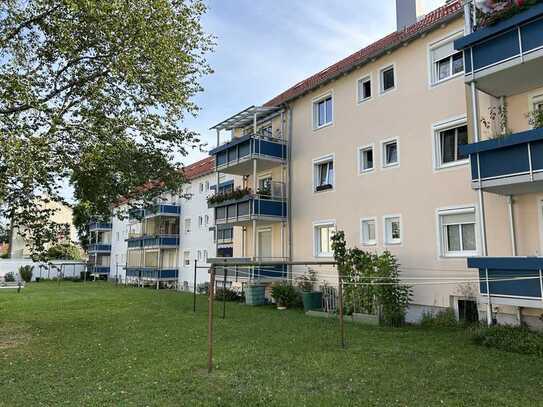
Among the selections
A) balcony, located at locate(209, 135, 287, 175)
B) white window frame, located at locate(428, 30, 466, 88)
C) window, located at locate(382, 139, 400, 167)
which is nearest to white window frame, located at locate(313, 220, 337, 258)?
window, located at locate(382, 139, 400, 167)

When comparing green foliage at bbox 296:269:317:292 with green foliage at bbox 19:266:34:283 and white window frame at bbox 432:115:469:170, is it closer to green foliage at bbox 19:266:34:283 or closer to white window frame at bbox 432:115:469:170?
white window frame at bbox 432:115:469:170

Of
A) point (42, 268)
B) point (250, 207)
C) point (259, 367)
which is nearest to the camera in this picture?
point (259, 367)

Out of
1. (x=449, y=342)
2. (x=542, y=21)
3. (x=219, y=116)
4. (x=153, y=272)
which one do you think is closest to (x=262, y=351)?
(x=449, y=342)

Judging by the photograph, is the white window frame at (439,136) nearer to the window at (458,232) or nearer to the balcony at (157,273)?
the window at (458,232)

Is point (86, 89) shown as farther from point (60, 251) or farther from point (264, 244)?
point (264, 244)

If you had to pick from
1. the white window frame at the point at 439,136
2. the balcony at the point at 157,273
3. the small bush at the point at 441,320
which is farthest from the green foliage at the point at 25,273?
the white window frame at the point at 439,136

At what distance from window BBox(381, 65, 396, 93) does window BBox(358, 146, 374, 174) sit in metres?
2.34

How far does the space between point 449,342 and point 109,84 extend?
12.1 meters

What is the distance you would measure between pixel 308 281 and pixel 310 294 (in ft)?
4.94

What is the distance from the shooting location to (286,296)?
18.8 m

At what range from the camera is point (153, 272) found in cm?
3628

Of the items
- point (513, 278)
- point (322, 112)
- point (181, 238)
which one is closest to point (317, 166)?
point (322, 112)

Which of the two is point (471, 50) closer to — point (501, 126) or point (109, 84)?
point (501, 126)

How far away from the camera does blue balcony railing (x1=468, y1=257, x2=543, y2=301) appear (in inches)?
394
